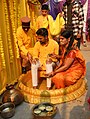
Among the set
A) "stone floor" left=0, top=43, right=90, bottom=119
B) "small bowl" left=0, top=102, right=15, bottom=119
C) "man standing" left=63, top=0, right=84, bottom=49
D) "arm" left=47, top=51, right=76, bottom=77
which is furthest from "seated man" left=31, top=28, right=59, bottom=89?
"man standing" left=63, top=0, right=84, bottom=49

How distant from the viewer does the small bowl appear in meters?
3.64

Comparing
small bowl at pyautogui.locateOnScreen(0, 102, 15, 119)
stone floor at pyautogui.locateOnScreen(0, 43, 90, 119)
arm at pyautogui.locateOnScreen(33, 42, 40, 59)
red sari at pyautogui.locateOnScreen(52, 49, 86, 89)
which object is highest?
arm at pyautogui.locateOnScreen(33, 42, 40, 59)

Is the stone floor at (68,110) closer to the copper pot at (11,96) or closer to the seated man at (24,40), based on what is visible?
the copper pot at (11,96)

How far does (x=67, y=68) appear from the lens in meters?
4.23

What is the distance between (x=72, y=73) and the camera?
421cm

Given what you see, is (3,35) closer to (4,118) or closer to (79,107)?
(4,118)

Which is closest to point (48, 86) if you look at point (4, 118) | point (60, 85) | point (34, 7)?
point (60, 85)

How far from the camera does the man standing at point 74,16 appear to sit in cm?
597

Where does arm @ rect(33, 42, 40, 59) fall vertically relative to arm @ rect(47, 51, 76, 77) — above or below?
above

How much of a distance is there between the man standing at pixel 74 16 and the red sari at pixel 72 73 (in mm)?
1943

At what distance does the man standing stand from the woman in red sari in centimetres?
193

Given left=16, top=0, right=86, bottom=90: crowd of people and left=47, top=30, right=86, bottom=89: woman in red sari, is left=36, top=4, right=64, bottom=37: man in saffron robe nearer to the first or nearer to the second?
left=16, top=0, right=86, bottom=90: crowd of people

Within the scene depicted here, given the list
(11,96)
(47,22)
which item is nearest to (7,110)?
(11,96)

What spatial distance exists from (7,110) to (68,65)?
1365mm
